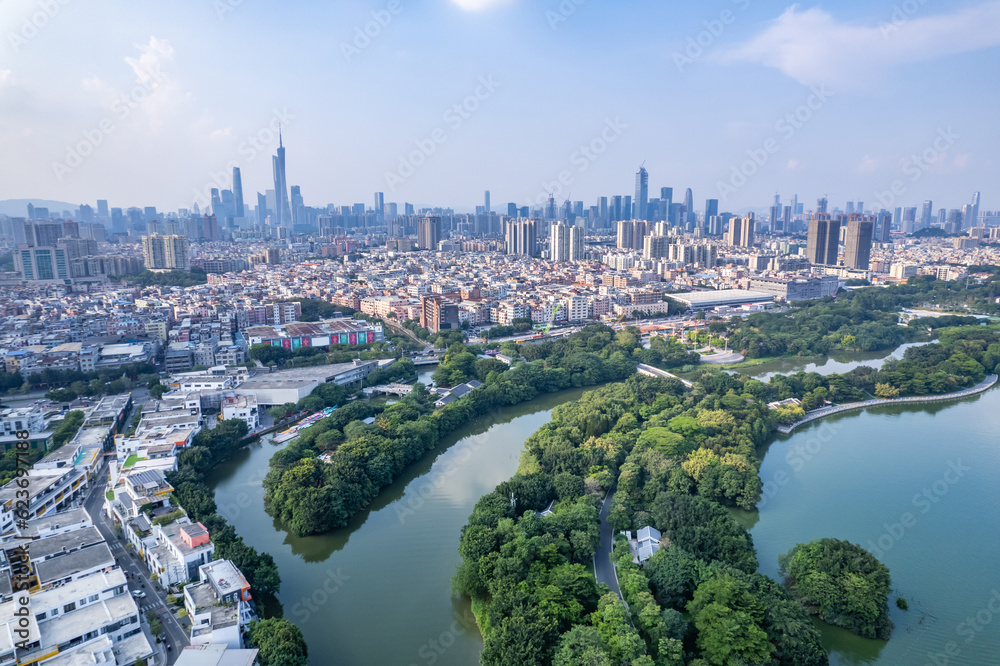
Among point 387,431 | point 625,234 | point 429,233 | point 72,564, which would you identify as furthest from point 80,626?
point 625,234

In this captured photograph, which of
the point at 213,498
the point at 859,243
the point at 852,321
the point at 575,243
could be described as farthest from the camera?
the point at 575,243

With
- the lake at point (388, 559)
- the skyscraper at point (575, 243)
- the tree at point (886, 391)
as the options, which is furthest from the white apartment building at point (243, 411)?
the skyscraper at point (575, 243)

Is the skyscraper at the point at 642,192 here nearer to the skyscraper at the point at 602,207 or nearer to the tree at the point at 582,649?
the skyscraper at the point at 602,207

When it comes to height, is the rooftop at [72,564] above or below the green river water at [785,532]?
above

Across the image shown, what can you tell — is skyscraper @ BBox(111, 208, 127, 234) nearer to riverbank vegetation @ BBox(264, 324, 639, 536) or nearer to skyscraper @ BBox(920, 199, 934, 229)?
riverbank vegetation @ BBox(264, 324, 639, 536)

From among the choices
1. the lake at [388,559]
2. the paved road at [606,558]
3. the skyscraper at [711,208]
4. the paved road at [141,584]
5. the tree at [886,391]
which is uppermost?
the skyscraper at [711,208]

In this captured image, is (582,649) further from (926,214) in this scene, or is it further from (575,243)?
(926,214)
